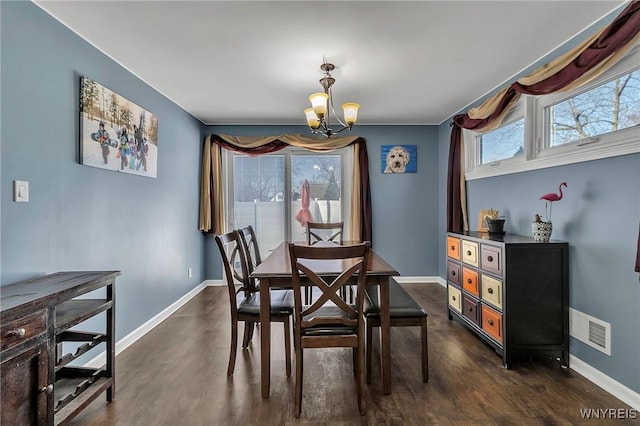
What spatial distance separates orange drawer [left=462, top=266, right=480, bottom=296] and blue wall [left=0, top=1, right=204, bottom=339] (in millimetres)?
3012

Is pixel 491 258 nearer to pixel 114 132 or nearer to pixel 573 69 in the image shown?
pixel 573 69

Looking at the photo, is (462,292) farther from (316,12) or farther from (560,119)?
(316,12)

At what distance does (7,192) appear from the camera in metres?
1.70

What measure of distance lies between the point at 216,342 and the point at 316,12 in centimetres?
266

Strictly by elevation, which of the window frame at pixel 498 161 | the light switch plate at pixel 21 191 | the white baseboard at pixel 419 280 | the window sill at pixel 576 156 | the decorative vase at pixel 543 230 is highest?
the window frame at pixel 498 161

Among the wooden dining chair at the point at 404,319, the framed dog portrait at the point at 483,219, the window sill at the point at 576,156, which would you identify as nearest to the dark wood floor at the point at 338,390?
the wooden dining chair at the point at 404,319

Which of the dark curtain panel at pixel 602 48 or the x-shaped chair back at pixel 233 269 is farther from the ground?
the dark curtain panel at pixel 602 48

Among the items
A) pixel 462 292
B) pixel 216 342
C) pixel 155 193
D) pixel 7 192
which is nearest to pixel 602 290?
pixel 462 292

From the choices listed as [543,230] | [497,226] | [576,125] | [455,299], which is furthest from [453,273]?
[576,125]

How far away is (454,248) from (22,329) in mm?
3190

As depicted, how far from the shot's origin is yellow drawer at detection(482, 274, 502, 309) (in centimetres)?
241

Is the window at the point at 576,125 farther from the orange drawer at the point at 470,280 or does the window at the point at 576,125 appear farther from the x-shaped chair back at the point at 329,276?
the x-shaped chair back at the point at 329,276

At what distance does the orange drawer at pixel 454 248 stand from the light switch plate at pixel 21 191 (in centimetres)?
330

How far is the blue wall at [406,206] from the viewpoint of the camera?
15.6 ft
